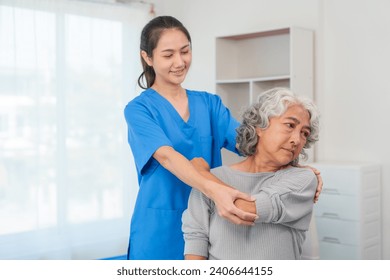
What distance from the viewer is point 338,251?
11.8ft

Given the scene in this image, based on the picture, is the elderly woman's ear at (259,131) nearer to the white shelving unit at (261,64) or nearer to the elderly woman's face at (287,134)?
the elderly woman's face at (287,134)

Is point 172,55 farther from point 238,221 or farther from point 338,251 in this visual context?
point 338,251

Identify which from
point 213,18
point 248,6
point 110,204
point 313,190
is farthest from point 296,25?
point 313,190

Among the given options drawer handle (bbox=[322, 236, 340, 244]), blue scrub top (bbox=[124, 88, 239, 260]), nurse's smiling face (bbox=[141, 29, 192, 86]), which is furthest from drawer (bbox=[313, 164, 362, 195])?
nurse's smiling face (bbox=[141, 29, 192, 86])

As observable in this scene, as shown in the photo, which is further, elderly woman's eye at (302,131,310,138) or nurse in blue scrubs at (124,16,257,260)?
nurse in blue scrubs at (124,16,257,260)

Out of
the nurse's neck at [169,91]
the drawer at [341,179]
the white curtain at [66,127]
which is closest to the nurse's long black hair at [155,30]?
the nurse's neck at [169,91]

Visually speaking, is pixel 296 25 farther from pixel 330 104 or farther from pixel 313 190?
pixel 313 190

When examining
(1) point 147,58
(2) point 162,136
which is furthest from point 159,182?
(1) point 147,58

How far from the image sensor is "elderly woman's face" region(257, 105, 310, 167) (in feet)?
4.97

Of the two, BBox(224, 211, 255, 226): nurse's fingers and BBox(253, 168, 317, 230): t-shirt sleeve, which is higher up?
BBox(253, 168, 317, 230): t-shirt sleeve

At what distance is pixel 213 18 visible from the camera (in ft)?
15.1

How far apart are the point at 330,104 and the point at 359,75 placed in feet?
0.89

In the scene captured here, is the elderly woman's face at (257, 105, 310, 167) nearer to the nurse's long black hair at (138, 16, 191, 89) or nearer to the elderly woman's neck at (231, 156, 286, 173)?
the elderly woman's neck at (231, 156, 286, 173)

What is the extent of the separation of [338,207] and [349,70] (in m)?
0.91
